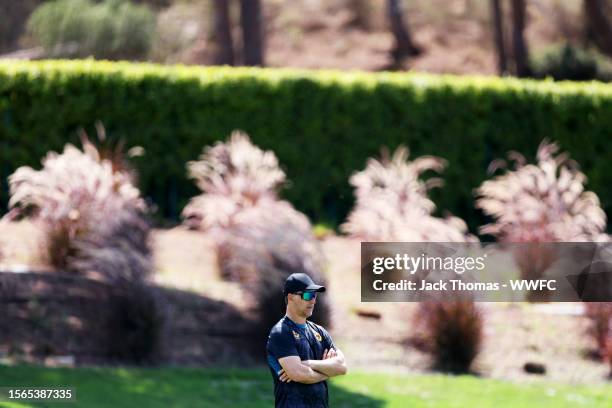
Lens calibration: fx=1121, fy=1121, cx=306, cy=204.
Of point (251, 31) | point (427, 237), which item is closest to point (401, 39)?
point (251, 31)

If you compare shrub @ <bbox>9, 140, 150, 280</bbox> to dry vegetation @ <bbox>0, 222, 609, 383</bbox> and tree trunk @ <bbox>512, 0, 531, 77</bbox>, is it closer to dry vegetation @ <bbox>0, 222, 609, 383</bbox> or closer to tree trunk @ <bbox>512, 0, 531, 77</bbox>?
dry vegetation @ <bbox>0, 222, 609, 383</bbox>

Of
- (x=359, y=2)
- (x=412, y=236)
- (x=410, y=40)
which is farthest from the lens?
(x=359, y=2)

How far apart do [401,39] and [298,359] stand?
29942 mm

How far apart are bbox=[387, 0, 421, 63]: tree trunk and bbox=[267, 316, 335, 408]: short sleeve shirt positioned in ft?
94.8

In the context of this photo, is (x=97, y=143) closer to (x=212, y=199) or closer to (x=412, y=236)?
(x=212, y=199)

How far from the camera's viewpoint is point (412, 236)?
522 inches

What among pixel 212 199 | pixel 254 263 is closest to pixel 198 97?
pixel 212 199

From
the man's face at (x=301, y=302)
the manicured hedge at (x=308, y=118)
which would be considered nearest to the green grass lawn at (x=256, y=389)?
the man's face at (x=301, y=302)

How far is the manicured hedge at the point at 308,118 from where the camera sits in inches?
688

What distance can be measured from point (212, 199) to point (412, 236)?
3139 millimetres

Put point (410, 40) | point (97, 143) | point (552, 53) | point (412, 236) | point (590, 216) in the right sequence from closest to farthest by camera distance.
Result: point (412, 236) < point (590, 216) < point (97, 143) < point (552, 53) < point (410, 40)

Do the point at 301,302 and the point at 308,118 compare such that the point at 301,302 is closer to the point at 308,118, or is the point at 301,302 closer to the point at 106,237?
the point at 106,237

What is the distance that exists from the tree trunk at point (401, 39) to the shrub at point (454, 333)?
2243cm

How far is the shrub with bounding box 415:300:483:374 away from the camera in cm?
1245
